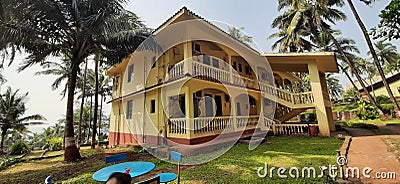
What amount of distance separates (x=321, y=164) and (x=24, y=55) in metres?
12.9

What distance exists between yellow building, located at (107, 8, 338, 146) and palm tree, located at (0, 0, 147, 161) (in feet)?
5.55

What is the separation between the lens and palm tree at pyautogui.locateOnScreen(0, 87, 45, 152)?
739 inches

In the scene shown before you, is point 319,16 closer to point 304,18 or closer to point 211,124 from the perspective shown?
point 304,18

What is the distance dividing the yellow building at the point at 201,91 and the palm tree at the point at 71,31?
169cm

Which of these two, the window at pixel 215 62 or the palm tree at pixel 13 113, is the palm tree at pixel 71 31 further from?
the palm tree at pixel 13 113

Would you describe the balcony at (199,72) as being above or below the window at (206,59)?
below

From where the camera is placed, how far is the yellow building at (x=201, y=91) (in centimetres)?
894

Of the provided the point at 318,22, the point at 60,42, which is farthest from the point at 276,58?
the point at 60,42

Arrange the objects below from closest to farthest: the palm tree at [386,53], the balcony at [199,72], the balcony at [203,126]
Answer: the balcony at [203,126]
the balcony at [199,72]
the palm tree at [386,53]

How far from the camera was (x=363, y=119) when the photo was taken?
1962 centimetres

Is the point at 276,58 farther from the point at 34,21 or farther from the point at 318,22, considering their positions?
the point at 34,21

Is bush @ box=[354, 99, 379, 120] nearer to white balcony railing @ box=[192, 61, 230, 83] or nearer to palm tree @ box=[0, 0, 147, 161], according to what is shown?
white balcony railing @ box=[192, 61, 230, 83]

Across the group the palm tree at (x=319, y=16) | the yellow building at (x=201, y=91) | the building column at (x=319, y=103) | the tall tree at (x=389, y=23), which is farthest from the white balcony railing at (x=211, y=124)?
the palm tree at (x=319, y=16)

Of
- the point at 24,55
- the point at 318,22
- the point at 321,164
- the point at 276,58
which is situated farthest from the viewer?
the point at 318,22
